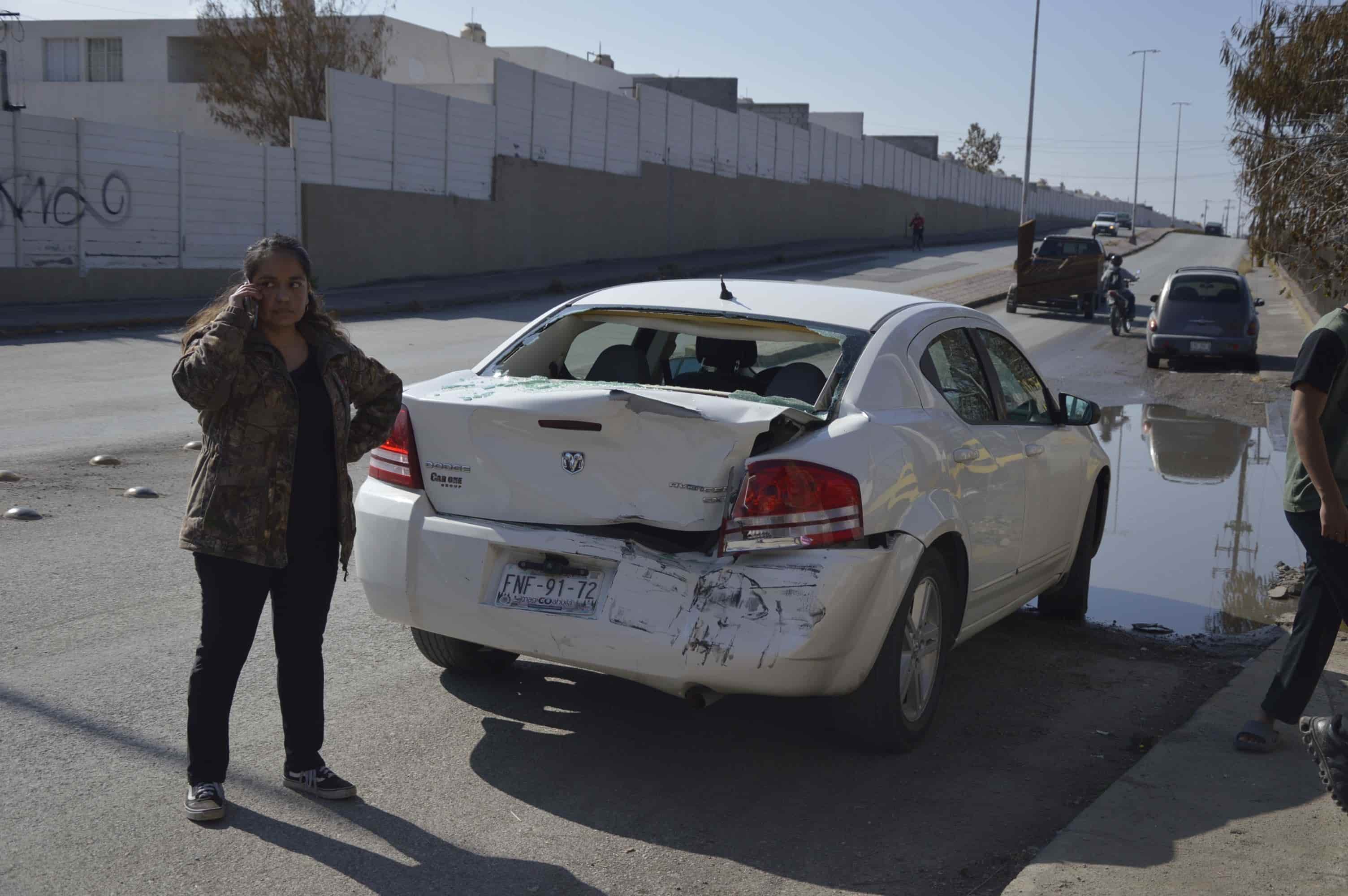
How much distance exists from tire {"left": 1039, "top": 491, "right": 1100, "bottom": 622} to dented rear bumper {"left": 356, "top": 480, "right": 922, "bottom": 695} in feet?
8.22

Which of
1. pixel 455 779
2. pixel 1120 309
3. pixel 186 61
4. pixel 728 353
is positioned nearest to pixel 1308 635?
pixel 728 353

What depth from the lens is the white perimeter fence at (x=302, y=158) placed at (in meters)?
25.4

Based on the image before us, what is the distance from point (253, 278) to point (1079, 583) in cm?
460

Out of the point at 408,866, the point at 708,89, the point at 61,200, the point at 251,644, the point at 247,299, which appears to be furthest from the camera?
the point at 708,89

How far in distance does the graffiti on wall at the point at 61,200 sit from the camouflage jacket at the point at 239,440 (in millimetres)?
23585

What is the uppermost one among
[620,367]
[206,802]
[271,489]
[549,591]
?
[620,367]

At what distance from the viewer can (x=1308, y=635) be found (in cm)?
481

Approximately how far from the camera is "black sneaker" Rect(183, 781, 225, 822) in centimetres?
398

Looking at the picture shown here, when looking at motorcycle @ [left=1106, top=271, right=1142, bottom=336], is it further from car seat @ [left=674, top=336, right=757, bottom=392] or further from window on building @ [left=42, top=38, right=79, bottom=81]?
window on building @ [left=42, top=38, right=79, bottom=81]

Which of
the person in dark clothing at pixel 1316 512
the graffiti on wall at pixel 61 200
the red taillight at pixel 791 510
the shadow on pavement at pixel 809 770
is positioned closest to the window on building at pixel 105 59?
the graffiti on wall at pixel 61 200

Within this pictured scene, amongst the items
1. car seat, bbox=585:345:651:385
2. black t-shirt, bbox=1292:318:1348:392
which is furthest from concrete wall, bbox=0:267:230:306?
black t-shirt, bbox=1292:318:1348:392

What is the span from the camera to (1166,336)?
22.8 m

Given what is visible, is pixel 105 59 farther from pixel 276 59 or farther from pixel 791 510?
pixel 791 510

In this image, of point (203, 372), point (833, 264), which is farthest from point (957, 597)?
point (833, 264)
